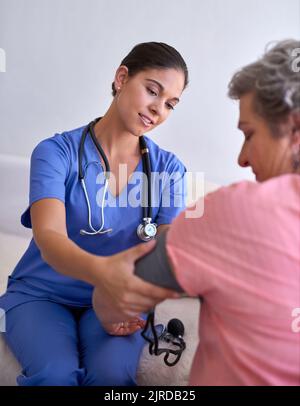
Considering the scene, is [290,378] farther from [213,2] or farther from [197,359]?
[213,2]

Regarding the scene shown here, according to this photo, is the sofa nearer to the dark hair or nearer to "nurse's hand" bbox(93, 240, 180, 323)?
"nurse's hand" bbox(93, 240, 180, 323)

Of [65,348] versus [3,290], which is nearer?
[65,348]

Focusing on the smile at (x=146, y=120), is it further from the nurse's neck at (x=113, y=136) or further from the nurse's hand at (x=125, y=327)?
the nurse's hand at (x=125, y=327)

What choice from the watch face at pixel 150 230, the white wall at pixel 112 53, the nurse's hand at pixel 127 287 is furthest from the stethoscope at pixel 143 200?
the white wall at pixel 112 53

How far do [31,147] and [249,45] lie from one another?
3.80 feet

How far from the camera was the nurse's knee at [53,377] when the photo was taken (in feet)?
3.62

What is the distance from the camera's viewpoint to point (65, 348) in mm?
1174

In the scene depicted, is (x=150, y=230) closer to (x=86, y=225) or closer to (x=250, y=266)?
(x=86, y=225)

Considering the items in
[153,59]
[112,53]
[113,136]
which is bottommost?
[113,136]

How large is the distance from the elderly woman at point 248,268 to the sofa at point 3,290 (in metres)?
0.48

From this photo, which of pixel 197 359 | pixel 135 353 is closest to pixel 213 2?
pixel 135 353

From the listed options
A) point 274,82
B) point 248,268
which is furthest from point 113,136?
point 248,268

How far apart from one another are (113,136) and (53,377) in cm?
70

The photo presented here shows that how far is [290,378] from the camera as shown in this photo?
80 cm
